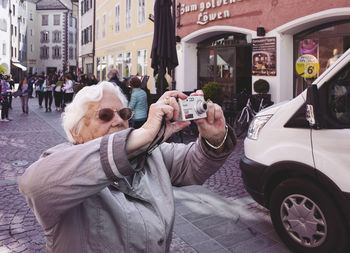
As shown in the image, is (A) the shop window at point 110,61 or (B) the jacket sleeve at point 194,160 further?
(A) the shop window at point 110,61

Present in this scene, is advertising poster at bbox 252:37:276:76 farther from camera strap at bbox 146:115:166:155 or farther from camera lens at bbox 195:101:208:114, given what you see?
camera strap at bbox 146:115:166:155

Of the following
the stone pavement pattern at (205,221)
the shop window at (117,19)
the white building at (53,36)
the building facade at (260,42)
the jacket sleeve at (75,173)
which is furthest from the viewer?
the white building at (53,36)

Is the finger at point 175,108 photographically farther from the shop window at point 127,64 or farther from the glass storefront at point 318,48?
the shop window at point 127,64

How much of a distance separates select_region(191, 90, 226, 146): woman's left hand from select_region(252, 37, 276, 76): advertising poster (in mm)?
10943

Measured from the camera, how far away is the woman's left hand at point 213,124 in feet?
5.22

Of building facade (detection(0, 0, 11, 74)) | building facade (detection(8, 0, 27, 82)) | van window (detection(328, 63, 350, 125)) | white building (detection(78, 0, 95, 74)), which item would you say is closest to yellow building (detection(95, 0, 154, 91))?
white building (detection(78, 0, 95, 74))

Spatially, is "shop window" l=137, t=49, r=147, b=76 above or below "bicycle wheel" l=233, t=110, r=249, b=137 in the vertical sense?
above

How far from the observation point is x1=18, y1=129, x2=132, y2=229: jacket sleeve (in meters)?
1.21

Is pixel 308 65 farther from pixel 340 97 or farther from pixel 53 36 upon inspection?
pixel 53 36

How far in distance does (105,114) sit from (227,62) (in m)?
13.7

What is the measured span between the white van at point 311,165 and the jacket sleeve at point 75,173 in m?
2.43

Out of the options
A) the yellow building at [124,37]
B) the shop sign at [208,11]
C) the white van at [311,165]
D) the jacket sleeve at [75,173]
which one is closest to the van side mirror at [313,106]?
the white van at [311,165]

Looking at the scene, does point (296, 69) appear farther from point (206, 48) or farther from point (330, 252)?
point (330, 252)

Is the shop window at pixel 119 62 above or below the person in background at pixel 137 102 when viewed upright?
above
